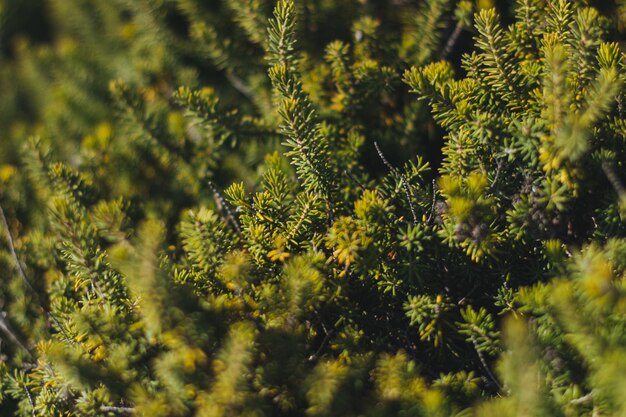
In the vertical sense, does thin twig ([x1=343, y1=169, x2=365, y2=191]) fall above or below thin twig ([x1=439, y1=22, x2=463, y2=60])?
below

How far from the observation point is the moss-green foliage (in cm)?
73

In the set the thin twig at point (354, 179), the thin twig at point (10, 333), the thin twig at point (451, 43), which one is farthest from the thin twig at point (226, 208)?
the thin twig at point (451, 43)

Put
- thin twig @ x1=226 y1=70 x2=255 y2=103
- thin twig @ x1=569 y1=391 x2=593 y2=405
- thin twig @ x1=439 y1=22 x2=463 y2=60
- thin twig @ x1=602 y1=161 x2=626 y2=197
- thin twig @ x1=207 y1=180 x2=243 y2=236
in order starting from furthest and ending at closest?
thin twig @ x1=226 y1=70 x2=255 y2=103 < thin twig @ x1=439 y1=22 x2=463 y2=60 < thin twig @ x1=207 y1=180 x2=243 y2=236 < thin twig @ x1=602 y1=161 x2=626 y2=197 < thin twig @ x1=569 y1=391 x2=593 y2=405

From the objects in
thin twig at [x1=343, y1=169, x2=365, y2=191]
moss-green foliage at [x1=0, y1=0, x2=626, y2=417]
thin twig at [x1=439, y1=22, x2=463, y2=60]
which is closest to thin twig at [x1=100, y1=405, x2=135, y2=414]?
moss-green foliage at [x1=0, y1=0, x2=626, y2=417]

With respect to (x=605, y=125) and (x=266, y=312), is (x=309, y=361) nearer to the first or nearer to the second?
(x=266, y=312)

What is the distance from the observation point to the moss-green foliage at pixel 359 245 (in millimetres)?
731

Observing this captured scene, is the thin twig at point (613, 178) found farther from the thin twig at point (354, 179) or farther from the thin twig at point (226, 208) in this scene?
the thin twig at point (226, 208)

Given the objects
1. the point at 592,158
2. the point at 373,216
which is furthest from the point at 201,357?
the point at 592,158

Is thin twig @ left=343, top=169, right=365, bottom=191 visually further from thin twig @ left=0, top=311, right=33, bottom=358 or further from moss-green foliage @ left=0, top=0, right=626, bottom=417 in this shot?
thin twig @ left=0, top=311, right=33, bottom=358

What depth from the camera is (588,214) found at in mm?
905

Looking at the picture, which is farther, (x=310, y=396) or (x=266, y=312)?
(x=266, y=312)

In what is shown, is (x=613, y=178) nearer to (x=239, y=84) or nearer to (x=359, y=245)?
(x=359, y=245)

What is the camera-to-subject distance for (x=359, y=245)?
85cm

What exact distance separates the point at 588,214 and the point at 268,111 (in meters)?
0.75
